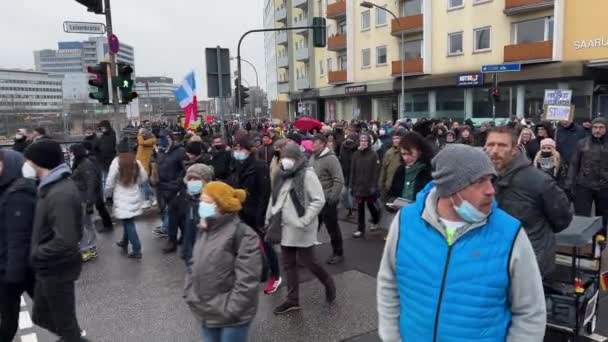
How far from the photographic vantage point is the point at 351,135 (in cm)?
988

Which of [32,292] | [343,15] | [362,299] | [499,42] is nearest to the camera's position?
[32,292]

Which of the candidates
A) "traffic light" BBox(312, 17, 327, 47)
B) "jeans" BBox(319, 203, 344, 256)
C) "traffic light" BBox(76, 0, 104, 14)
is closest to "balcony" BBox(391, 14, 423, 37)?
"traffic light" BBox(312, 17, 327, 47)

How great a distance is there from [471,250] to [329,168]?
4.70 meters

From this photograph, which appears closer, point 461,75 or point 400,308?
point 400,308

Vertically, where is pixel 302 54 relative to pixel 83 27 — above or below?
above

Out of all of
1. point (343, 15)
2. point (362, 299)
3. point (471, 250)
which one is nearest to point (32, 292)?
point (362, 299)

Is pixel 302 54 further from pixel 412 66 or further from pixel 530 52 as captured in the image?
pixel 530 52

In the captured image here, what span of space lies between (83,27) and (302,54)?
4267 centimetres

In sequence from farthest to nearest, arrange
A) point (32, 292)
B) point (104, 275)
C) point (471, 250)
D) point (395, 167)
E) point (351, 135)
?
1. point (351, 135)
2. point (395, 167)
3. point (104, 275)
4. point (32, 292)
5. point (471, 250)

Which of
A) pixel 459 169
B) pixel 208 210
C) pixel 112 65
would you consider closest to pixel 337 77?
pixel 112 65

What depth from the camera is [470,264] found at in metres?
2.03

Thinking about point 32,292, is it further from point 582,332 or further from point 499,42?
point 499,42

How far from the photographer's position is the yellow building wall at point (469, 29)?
27.8m

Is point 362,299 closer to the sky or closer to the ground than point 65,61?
closer to the ground
